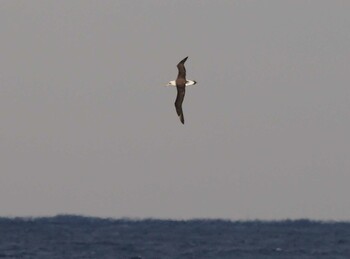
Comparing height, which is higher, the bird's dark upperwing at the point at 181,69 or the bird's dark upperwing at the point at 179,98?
the bird's dark upperwing at the point at 181,69

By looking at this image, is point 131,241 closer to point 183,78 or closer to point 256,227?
Answer: point 256,227

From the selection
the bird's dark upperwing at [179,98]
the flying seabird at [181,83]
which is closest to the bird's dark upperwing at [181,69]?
the flying seabird at [181,83]

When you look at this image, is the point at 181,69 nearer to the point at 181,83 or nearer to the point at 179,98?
the point at 181,83

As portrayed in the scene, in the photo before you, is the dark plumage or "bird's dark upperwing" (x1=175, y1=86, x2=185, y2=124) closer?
"bird's dark upperwing" (x1=175, y1=86, x2=185, y2=124)

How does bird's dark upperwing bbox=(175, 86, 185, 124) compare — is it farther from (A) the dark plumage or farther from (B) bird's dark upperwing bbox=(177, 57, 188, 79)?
(B) bird's dark upperwing bbox=(177, 57, 188, 79)

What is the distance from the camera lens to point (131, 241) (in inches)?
4911

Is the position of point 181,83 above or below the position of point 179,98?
above

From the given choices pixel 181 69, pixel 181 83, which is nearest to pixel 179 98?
pixel 181 83

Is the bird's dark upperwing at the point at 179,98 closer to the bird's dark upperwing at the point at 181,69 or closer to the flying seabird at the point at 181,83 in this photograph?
the flying seabird at the point at 181,83

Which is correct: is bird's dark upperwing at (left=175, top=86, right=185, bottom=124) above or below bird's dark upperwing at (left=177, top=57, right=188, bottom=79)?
below

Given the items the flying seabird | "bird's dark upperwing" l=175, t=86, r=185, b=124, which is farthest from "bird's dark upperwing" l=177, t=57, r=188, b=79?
"bird's dark upperwing" l=175, t=86, r=185, b=124

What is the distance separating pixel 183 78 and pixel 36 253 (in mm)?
36971

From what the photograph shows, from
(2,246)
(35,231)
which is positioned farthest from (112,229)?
(2,246)

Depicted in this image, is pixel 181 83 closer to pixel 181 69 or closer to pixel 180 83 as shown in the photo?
pixel 180 83
